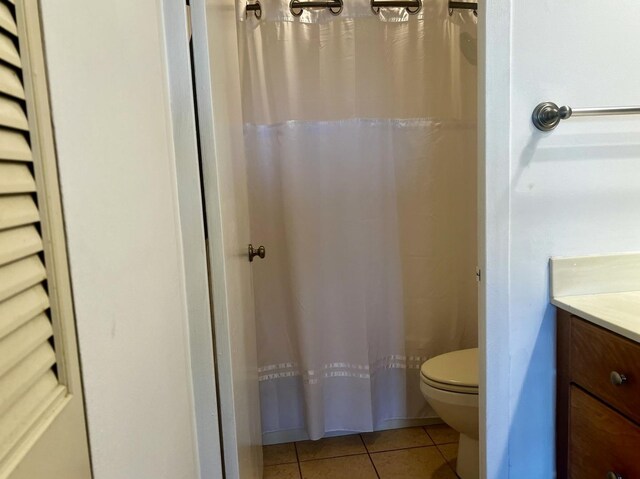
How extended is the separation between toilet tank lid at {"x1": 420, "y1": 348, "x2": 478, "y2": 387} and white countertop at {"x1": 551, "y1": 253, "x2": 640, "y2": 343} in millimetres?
602

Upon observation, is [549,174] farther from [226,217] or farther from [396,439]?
[396,439]

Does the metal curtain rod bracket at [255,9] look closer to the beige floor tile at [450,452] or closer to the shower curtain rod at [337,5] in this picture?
the shower curtain rod at [337,5]

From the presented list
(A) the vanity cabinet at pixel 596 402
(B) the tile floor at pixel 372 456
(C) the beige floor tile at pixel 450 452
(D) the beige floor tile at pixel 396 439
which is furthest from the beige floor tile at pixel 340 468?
(A) the vanity cabinet at pixel 596 402

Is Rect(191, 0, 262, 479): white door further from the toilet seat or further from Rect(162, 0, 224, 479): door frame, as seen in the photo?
the toilet seat

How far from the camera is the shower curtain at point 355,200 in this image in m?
2.07

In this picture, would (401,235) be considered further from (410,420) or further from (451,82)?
(410,420)

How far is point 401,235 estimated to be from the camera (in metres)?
A: 2.24

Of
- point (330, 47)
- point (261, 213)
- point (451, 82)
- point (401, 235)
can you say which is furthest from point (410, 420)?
point (330, 47)

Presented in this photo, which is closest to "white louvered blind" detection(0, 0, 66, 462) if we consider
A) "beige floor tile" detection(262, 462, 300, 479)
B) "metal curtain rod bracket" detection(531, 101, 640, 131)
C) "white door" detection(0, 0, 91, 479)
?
"white door" detection(0, 0, 91, 479)

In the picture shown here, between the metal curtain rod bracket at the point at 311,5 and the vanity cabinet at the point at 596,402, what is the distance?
1.49m

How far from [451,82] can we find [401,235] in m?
0.72

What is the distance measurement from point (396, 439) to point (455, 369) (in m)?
0.62

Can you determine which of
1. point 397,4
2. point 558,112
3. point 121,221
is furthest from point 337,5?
point 121,221

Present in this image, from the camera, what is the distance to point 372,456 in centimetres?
217
